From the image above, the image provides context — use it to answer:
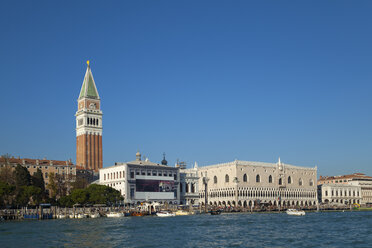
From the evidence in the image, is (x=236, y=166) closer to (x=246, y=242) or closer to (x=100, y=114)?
(x=100, y=114)

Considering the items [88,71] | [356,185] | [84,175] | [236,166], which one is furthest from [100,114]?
[356,185]

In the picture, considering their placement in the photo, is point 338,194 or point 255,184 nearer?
point 255,184

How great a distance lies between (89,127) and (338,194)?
7916cm

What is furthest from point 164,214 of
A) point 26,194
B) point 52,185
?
point 52,185

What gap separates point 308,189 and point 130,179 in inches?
2499

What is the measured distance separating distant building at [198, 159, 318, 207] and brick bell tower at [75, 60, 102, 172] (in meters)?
29.8

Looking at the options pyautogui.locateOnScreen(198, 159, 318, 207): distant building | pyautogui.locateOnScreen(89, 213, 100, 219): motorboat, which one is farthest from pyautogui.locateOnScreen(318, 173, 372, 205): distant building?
pyautogui.locateOnScreen(89, 213, 100, 219): motorboat

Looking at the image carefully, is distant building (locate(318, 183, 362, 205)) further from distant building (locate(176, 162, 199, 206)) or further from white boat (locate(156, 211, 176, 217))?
white boat (locate(156, 211, 176, 217))

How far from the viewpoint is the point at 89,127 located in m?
141

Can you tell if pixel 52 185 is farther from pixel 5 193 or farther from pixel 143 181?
pixel 5 193

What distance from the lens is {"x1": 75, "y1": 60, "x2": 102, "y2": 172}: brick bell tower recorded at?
13825 centimetres

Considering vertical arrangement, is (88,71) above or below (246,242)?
above

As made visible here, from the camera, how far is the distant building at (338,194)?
6117 inches

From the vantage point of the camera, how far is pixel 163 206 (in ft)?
349
